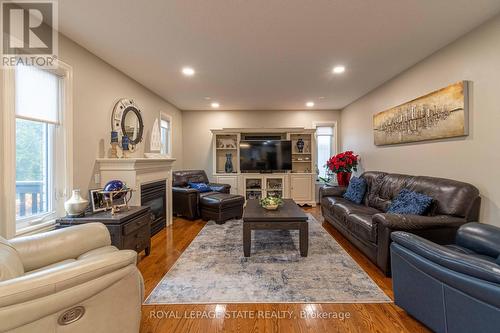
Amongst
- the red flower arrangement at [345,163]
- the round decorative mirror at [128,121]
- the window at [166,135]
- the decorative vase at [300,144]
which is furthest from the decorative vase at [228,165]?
the red flower arrangement at [345,163]

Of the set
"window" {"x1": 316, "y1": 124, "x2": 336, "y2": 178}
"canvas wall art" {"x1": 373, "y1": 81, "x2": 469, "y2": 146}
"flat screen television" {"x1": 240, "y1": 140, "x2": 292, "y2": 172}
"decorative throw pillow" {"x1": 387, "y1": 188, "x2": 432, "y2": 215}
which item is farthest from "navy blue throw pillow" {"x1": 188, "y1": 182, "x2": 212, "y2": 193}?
"canvas wall art" {"x1": 373, "y1": 81, "x2": 469, "y2": 146}

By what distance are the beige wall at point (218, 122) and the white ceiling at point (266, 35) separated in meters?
2.15

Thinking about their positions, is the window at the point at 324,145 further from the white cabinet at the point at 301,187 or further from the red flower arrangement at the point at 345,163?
the red flower arrangement at the point at 345,163

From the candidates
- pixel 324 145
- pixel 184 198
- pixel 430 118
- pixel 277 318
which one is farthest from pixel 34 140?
pixel 324 145

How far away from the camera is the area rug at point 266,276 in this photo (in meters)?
1.96

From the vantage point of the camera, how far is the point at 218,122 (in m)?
6.09

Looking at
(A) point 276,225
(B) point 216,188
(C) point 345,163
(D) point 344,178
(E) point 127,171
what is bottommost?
(A) point 276,225

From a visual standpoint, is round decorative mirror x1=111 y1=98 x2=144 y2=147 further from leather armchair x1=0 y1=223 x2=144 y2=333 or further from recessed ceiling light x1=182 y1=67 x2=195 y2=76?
leather armchair x1=0 y1=223 x2=144 y2=333

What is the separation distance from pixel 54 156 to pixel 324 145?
5.78m

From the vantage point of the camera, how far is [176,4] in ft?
6.35

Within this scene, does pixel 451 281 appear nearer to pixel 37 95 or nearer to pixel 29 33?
pixel 37 95

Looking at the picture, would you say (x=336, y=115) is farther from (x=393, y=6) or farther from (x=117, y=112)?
(x=117, y=112)

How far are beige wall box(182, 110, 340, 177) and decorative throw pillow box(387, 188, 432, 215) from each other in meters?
3.61

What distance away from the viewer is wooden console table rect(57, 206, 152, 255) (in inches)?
90.3
